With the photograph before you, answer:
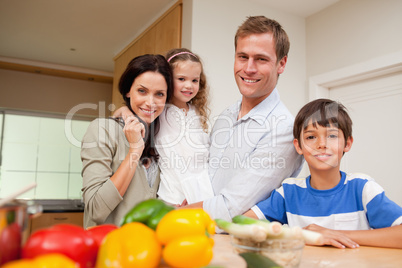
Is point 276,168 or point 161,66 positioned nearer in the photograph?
point 276,168

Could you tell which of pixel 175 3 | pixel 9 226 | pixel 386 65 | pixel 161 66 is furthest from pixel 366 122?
pixel 9 226

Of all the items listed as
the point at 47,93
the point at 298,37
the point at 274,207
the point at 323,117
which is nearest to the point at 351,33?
the point at 298,37

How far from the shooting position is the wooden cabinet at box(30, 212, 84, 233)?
4.02 m

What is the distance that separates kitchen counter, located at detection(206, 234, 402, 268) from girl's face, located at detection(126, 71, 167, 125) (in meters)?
0.74

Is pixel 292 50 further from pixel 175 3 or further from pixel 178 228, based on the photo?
pixel 178 228

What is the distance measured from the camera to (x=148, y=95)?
1.53 metres

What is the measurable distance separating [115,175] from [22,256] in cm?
85

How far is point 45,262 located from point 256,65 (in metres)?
1.21

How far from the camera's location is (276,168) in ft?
4.45

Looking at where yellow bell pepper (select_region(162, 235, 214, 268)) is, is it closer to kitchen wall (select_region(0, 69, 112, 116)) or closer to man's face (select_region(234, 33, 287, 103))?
man's face (select_region(234, 33, 287, 103))

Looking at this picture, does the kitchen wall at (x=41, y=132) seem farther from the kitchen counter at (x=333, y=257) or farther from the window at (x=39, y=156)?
the kitchen counter at (x=333, y=257)

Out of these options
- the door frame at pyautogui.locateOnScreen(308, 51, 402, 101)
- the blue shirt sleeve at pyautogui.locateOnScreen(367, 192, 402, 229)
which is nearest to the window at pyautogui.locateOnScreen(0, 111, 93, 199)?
the door frame at pyautogui.locateOnScreen(308, 51, 402, 101)

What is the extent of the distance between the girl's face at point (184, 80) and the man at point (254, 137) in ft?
0.93

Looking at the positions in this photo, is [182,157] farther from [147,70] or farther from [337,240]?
[337,240]
